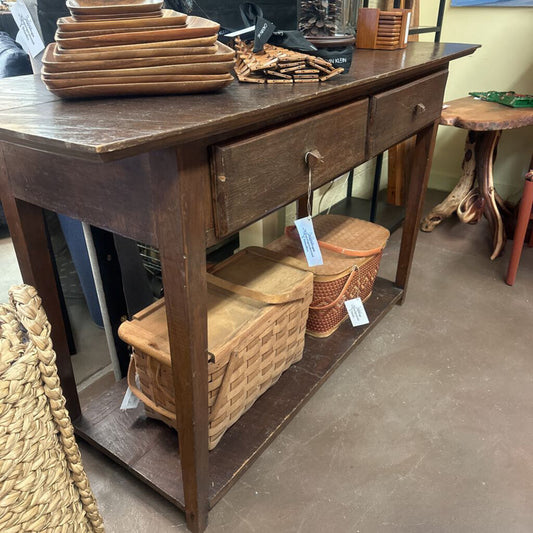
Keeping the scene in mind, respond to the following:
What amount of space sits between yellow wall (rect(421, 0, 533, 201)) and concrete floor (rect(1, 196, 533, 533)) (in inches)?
49.4

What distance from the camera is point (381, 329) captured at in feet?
5.51

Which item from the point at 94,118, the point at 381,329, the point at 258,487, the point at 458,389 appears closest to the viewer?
the point at 94,118

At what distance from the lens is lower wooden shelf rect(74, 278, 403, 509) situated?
1.05 meters

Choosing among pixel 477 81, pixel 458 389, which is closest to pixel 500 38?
pixel 477 81

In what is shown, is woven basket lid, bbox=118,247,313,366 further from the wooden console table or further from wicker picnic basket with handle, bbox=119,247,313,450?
the wooden console table

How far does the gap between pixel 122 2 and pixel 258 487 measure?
3.32 feet

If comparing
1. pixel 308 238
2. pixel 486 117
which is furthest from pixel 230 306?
pixel 486 117

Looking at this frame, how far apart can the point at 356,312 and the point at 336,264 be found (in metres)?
0.19

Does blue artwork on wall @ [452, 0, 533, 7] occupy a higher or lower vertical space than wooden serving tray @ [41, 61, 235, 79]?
higher

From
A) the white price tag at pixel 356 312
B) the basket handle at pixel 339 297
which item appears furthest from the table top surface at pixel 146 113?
the white price tag at pixel 356 312

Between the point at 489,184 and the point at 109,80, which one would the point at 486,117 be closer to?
the point at 489,184

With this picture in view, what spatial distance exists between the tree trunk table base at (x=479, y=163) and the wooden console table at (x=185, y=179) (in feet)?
2.68

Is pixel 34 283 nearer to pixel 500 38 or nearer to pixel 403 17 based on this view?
pixel 403 17

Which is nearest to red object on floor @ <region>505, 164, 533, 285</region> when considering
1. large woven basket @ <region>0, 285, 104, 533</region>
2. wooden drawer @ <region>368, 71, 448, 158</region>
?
wooden drawer @ <region>368, 71, 448, 158</region>
